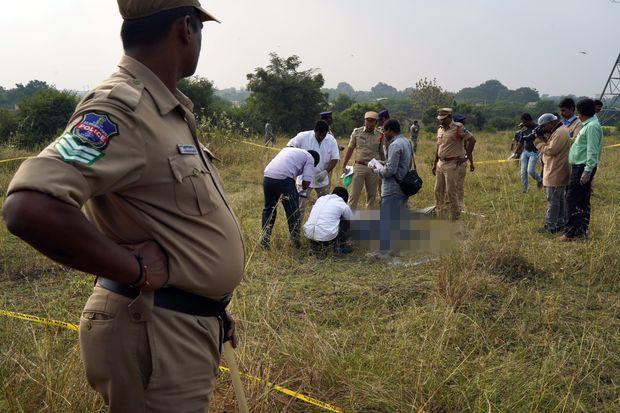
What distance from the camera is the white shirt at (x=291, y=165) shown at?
5.23 metres

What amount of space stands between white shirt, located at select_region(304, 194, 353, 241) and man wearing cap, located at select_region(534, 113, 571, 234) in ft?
8.81

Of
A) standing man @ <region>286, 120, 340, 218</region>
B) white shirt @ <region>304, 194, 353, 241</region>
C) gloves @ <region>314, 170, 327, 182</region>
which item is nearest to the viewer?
white shirt @ <region>304, 194, 353, 241</region>

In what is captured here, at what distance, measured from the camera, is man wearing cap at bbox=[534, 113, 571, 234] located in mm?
5625

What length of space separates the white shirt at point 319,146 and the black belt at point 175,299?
15.5 feet

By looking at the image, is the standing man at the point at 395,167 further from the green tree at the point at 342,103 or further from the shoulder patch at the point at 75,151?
the green tree at the point at 342,103

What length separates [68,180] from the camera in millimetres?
964

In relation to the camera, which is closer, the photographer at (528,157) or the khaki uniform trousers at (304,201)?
the khaki uniform trousers at (304,201)

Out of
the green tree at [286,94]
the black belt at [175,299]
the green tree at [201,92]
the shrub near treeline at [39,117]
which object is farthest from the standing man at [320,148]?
the green tree at [286,94]

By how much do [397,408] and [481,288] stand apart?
71.8 inches

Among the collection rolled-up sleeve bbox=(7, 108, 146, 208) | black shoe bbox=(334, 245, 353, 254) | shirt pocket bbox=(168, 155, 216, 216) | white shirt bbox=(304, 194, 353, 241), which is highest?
rolled-up sleeve bbox=(7, 108, 146, 208)

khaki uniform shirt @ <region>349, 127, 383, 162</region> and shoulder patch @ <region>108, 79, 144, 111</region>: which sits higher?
shoulder patch @ <region>108, 79, 144, 111</region>

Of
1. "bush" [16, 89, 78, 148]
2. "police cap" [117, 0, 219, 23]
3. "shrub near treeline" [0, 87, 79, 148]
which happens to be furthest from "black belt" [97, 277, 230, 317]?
"bush" [16, 89, 78, 148]

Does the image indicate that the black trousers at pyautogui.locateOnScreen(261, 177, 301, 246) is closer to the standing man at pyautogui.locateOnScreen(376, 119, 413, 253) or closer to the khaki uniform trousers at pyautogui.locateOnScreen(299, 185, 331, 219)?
the khaki uniform trousers at pyautogui.locateOnScreen(299, 185, 331, 219)

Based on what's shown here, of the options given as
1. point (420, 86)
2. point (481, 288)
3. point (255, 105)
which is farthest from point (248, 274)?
point (420, 86)
